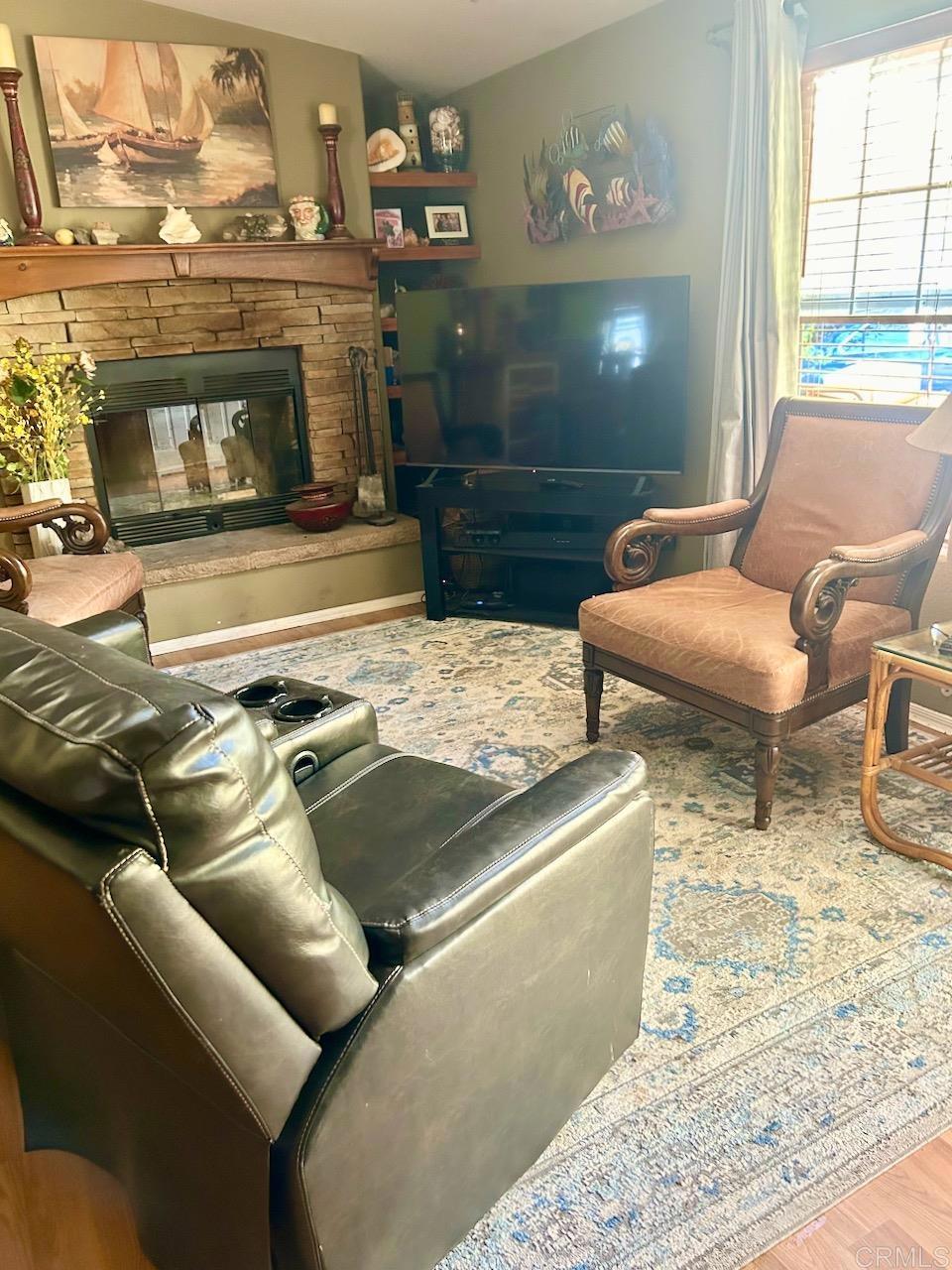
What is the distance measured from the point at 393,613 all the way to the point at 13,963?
→ 3258mm

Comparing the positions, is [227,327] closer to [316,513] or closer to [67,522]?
[316,513]

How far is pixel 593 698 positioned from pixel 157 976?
2213 millimetres

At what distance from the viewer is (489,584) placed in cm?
477

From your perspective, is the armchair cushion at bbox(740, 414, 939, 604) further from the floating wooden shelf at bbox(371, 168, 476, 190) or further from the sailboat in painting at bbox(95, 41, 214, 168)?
the sailboat in painting at bbox(95, 41, 214, 168)

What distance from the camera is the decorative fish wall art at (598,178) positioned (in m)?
3.80

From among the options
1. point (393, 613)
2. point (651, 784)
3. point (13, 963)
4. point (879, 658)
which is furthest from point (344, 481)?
point (13, 963)

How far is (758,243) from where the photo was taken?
132 inches

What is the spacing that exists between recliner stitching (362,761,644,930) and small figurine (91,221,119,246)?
142 inches

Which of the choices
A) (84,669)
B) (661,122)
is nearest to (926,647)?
(84,669)

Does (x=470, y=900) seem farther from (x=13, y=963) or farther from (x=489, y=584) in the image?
(x=489, y=584)

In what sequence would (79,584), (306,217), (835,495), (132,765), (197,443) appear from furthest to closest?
(197,443)
(306,217)
(79,584)
(835,495)
(132,765)

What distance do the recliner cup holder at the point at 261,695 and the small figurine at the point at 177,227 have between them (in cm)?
277

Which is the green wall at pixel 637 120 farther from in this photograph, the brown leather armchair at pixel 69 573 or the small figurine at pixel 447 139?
the brown leather armchair at pixel 69 573

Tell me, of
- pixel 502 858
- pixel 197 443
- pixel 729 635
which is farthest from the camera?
pixel 197 443
